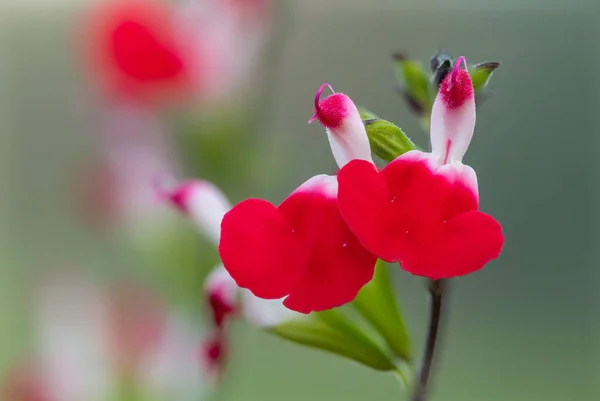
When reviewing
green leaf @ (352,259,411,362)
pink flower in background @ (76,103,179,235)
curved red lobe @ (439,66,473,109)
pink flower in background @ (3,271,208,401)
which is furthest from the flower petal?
pink flower in background @ (76,103,179,235)

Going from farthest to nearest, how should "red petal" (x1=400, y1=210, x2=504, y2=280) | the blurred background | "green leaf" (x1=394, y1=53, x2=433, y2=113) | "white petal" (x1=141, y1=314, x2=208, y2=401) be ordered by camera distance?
the blurred background, "white petal" (x1=141, y1=314, x2=208, y2=401), "green leaf" (x1=394, y1=53, x2=433, y2=113), "red petal" (x1=400, y1=210, x2=504, y2=280)

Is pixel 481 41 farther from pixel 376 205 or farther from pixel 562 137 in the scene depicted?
pixel 376 205

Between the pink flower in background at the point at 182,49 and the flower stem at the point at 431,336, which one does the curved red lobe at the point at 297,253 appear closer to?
the flower stem at the point at 431,336

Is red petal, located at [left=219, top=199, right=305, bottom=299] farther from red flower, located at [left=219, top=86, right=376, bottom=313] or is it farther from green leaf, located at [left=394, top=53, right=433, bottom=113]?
green leaf, located at [left=394, top=53, right=433, bottom=113]

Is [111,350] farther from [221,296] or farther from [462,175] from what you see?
[462,175]

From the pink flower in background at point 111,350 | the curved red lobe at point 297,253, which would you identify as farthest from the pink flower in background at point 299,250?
the pink flower in background at point 111,350

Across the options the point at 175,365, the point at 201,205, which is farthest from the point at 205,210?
the point at 175,365
